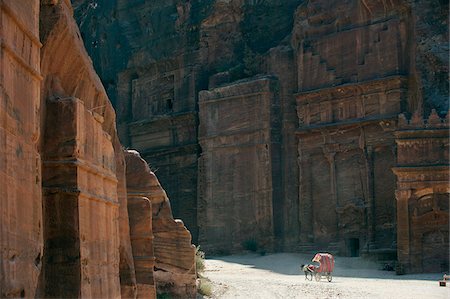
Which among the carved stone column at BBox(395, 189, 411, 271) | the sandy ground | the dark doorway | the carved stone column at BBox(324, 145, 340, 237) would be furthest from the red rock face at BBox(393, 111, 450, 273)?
the carved stone column at BBox(324, 145, 340, 237)

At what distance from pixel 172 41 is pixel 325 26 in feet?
31.7

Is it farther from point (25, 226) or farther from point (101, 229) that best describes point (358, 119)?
point (25, 226)

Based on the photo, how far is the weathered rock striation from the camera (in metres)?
35.9

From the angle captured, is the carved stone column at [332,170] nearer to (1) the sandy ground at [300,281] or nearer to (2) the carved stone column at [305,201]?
(2) the carved stone column at [305,201]

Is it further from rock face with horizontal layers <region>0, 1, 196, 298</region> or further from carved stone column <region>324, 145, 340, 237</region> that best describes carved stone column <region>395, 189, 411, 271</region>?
rock face with horizontal layers <region>0, 1, 196, 298</region>

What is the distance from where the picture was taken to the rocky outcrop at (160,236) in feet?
47.4

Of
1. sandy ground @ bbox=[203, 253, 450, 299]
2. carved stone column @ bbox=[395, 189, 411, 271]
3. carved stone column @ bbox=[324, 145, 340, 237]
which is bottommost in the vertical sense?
sandy ground @ bbox=[203, 253, 450, 299]

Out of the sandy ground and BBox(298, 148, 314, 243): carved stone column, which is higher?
BBox(298, 148, 314, 243): carved stone column

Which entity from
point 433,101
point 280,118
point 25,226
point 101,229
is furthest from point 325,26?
point 25,226

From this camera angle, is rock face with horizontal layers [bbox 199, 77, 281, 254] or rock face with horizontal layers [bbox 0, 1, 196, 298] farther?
→ rock face with horizontal layers [bbox 199, 77, 281, 254]

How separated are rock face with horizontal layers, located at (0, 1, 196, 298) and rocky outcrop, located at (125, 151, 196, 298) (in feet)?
3.61

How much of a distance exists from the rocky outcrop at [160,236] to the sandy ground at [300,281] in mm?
3477

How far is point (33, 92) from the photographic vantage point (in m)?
8.79

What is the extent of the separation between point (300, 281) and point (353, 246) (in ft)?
29.1
